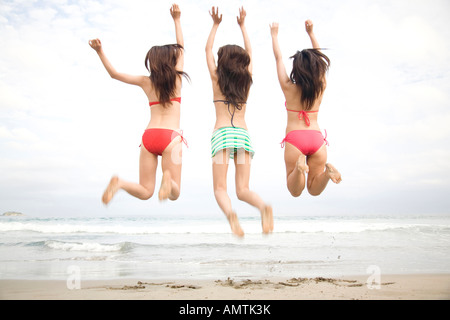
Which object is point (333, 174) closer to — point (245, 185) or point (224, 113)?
point (245, 185)

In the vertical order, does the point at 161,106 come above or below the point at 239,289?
above

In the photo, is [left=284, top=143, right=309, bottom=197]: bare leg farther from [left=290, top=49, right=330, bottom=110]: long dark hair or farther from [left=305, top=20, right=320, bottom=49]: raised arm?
[left=305, top=20, right=320, bottom=49]: raised arm

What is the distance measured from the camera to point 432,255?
13.6 m

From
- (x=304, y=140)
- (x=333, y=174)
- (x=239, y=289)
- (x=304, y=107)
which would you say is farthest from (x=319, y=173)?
(x=239, y=289)

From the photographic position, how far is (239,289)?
29.9 ft

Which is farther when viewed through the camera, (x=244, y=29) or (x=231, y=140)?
(x=244, y=29)

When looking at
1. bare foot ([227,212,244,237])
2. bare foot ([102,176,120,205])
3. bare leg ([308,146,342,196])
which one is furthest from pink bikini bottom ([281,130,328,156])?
bare foot ([102,176,120,205])

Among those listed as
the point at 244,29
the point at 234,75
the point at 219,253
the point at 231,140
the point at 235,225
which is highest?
the point at 244,29

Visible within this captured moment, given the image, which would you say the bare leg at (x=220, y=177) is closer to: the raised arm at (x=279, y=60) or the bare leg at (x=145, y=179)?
the bare leg at (x=145, y=179)

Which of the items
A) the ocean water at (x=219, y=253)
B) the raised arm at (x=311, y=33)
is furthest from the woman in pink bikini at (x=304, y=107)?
the ocean water at (x=219, y=253)

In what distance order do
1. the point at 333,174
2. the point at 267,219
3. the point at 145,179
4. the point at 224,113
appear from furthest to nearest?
the point at 145,179 < the point at 224,113 < the point at 333,174 < the point at 267,219

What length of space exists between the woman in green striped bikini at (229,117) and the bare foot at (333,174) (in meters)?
0.84

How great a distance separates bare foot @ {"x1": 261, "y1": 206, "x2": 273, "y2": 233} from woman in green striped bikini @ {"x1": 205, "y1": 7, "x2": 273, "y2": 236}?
313mm

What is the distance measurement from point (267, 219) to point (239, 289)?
5.32 metres
